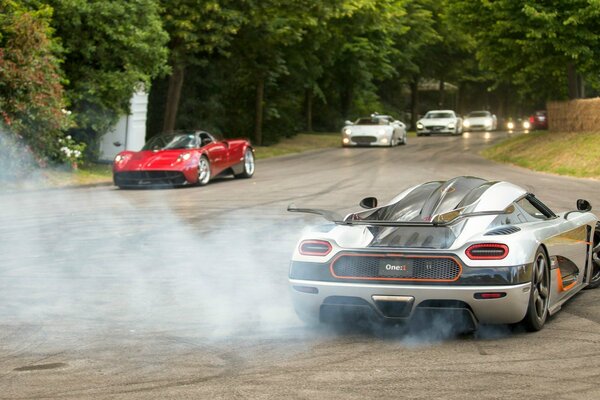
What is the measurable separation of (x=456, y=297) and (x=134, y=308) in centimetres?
275

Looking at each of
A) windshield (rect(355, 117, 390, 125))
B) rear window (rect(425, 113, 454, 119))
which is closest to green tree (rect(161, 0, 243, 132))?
windshield (rect(355, 117, 390, 125))

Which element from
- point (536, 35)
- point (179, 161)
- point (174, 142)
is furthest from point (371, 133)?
point (179, 161)

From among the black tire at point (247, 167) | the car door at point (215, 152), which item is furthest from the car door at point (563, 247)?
the black tire at point (247, 167)

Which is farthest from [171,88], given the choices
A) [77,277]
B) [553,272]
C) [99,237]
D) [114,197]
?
[553,272]

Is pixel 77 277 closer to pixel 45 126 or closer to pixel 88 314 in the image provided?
pixel 88 314

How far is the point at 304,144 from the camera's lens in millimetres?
46875

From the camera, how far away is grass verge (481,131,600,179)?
28.0 meters

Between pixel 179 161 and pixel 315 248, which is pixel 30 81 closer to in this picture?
pixel 179 161

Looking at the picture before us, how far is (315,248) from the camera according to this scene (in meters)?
7.58

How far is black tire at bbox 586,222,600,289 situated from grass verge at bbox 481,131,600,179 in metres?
17.1

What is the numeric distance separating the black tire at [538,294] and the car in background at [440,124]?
51.4 metres

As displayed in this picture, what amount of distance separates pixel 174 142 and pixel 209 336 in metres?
17.2

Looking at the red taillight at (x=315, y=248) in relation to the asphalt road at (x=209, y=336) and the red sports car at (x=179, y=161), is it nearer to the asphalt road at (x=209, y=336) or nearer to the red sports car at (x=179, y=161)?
the asphalt road at (x=209, y=336)

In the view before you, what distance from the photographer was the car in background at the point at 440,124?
58.7 metres
